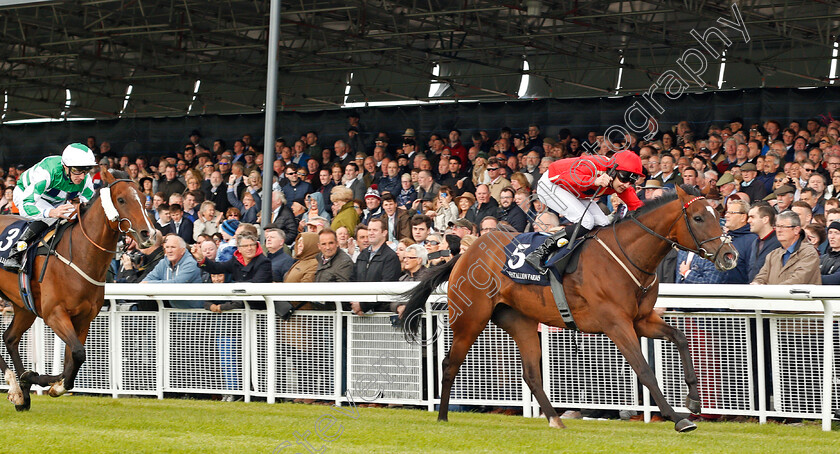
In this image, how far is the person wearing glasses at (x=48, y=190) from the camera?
6.38 meters

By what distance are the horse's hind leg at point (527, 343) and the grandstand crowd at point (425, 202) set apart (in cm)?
83

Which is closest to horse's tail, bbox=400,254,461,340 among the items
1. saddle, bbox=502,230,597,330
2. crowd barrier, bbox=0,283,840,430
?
crowd barrier, bbox=0,283,840,430

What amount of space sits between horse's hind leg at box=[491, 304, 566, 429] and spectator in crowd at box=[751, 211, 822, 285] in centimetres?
141

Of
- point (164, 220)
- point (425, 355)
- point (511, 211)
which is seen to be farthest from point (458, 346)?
point (164, 220)

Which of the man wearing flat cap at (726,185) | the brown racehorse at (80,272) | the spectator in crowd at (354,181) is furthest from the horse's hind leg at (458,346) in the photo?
the spectator in crowd at (354,181)

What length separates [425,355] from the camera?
6.76 metres

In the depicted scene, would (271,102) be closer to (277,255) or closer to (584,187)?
(277,255)

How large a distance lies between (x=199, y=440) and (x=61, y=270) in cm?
187

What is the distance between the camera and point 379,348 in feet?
22.5

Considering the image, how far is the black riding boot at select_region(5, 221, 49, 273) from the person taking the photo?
636 cm

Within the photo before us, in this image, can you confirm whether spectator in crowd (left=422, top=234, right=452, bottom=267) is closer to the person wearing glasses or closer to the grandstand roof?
the person wearing glasses

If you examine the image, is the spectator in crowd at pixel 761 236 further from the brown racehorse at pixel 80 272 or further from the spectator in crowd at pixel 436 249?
the brown racehorse at pixel 80 272

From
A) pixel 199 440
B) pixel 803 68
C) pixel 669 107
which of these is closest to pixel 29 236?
pixel 199 440

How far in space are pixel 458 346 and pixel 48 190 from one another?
9.13 feet
